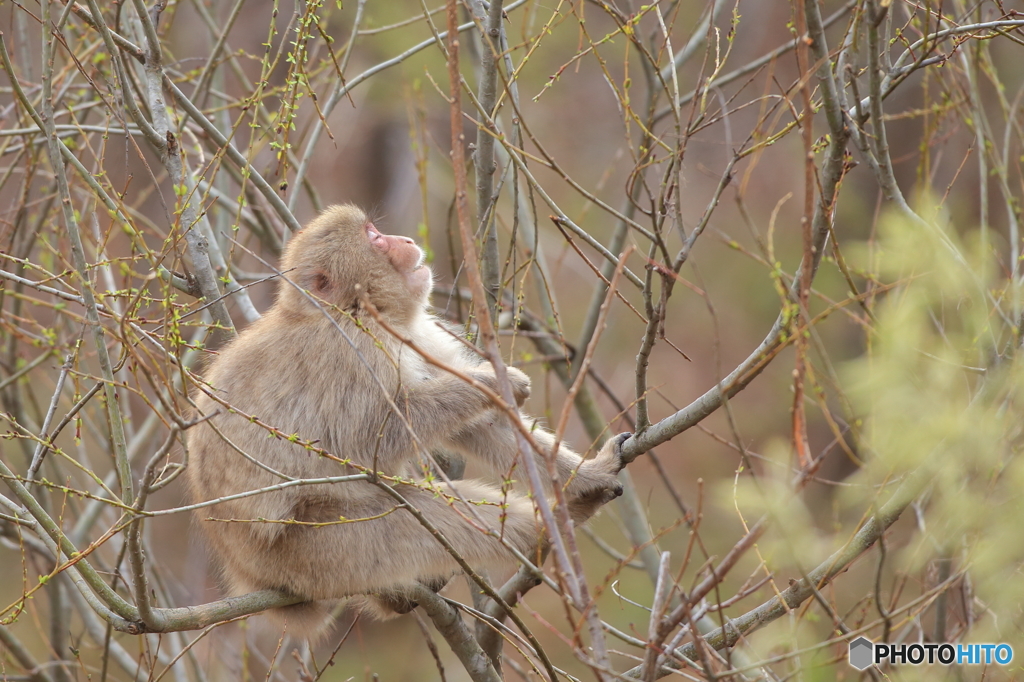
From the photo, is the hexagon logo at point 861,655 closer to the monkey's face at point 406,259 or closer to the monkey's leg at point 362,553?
the monkey's leg at point 362,553

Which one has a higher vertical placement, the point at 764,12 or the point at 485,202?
the point at 764,12

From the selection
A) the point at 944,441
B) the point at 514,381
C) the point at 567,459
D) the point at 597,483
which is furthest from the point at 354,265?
the point at 944,441

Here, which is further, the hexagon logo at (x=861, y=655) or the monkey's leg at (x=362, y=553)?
the monkey's leg at (x=362, y=553)

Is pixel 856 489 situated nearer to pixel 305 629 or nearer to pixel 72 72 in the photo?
pixel 305 629

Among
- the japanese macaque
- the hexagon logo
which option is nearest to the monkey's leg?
the japanese macaque

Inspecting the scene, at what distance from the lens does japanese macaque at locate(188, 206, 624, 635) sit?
148 inches

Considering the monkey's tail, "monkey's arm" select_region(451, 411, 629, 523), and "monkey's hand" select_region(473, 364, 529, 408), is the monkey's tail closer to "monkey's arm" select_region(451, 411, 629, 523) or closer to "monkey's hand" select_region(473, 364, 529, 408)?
"monkey's arm" select_region(451, 411, 629, 523)

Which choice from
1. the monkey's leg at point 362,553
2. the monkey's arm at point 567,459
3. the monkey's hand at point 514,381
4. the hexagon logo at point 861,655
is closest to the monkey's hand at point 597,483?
the monkey's arm at point 567,459

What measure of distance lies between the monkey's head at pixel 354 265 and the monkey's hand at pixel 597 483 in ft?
3.82

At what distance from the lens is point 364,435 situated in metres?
4.02

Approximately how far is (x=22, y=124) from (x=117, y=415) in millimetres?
2626

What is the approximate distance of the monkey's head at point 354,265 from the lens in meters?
4.27

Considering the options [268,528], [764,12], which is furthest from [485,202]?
[764,12]

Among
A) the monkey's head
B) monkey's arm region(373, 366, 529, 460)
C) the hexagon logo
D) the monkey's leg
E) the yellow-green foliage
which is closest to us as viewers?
the yellow-green foliage
